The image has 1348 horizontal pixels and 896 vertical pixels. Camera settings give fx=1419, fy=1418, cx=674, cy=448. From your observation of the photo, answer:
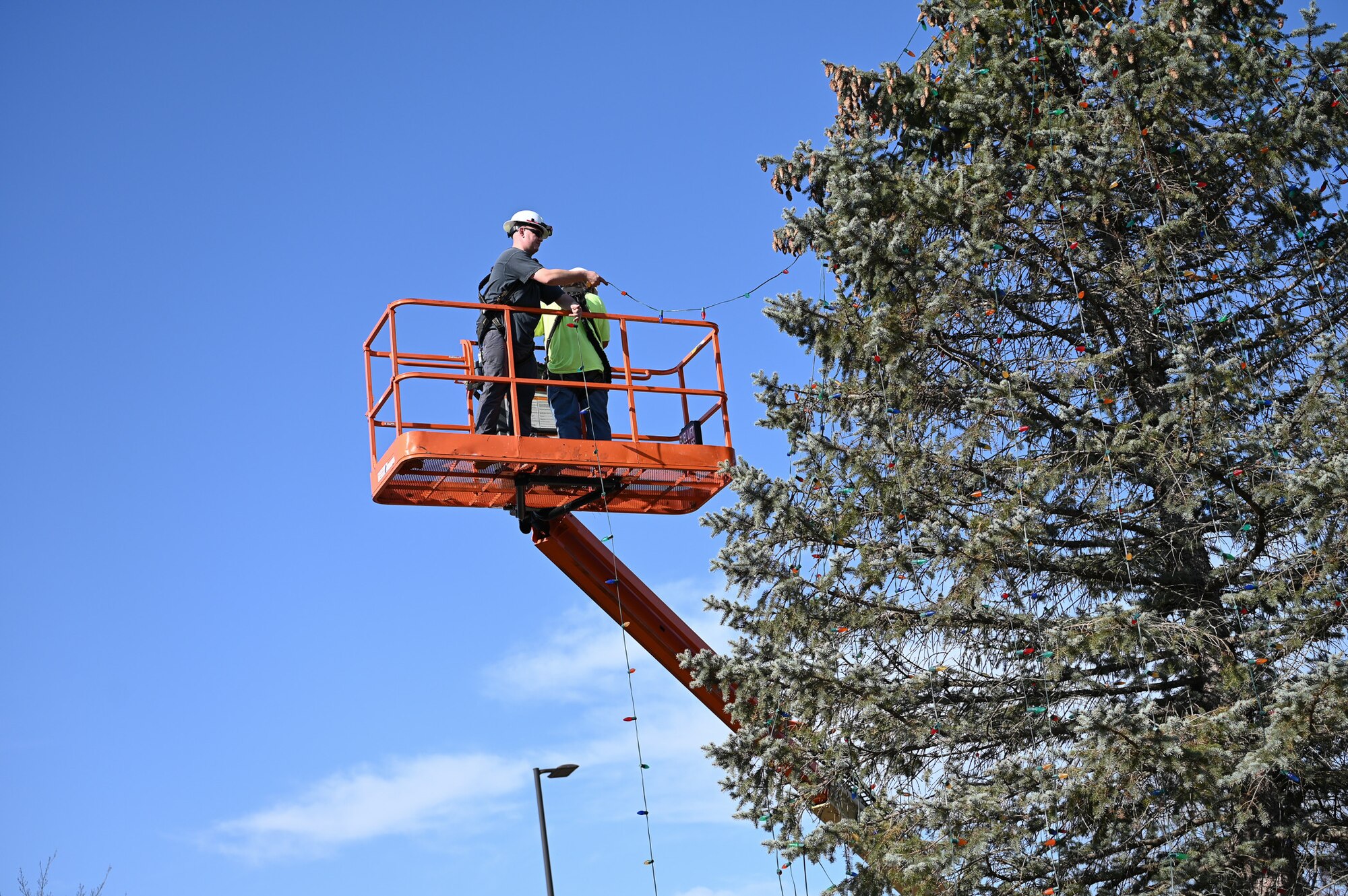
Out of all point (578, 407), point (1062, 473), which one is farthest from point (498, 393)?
point (1062, 473)

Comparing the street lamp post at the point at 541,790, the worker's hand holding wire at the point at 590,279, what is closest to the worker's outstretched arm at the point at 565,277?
the worker's hand holding wire at the point at 590,279

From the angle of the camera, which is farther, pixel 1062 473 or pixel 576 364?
pixel 576 364

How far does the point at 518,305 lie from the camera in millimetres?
12109

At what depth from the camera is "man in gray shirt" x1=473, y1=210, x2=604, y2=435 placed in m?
11.9

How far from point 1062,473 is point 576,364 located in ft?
14.2

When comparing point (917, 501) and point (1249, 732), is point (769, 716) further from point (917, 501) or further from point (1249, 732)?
point (1249, 732)

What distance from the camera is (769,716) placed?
10.7m

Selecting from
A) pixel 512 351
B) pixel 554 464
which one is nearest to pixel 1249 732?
pixel 554 464

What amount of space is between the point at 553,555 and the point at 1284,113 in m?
6.70

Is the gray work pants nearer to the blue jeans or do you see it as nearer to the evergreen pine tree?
the blue jeans

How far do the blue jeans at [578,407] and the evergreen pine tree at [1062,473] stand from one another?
68.8 inches

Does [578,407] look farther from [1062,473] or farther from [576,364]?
[1062,473]

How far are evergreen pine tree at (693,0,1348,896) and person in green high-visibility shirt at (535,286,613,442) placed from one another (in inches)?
70.6

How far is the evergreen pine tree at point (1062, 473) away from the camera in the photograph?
30.9 feet
